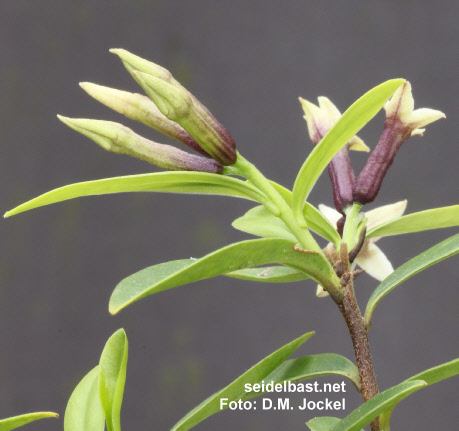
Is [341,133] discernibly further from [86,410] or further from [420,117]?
[86,410]

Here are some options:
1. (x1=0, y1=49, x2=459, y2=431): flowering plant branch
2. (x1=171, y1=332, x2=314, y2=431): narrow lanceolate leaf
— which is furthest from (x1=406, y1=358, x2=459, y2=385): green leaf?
(x1=171, y1=332, x2=314, y2=431): narrow lanceolate leaf

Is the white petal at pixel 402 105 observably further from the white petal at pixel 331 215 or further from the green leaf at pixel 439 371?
the green leaf at pixel 439 371

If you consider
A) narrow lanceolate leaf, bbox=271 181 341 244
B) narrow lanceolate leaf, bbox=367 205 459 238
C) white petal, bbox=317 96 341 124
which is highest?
white petal, bbox=317 96 341 124

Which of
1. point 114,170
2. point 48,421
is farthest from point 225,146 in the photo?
point 48,421

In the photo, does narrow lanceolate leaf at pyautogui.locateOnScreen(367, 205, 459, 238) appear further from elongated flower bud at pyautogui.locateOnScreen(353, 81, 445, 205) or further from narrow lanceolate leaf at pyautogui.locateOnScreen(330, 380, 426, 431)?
narrow lanceolate leaf at pyautogui.locateOnScreen(330, 380, 426, 431)

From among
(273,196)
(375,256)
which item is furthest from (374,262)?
(273,196)
